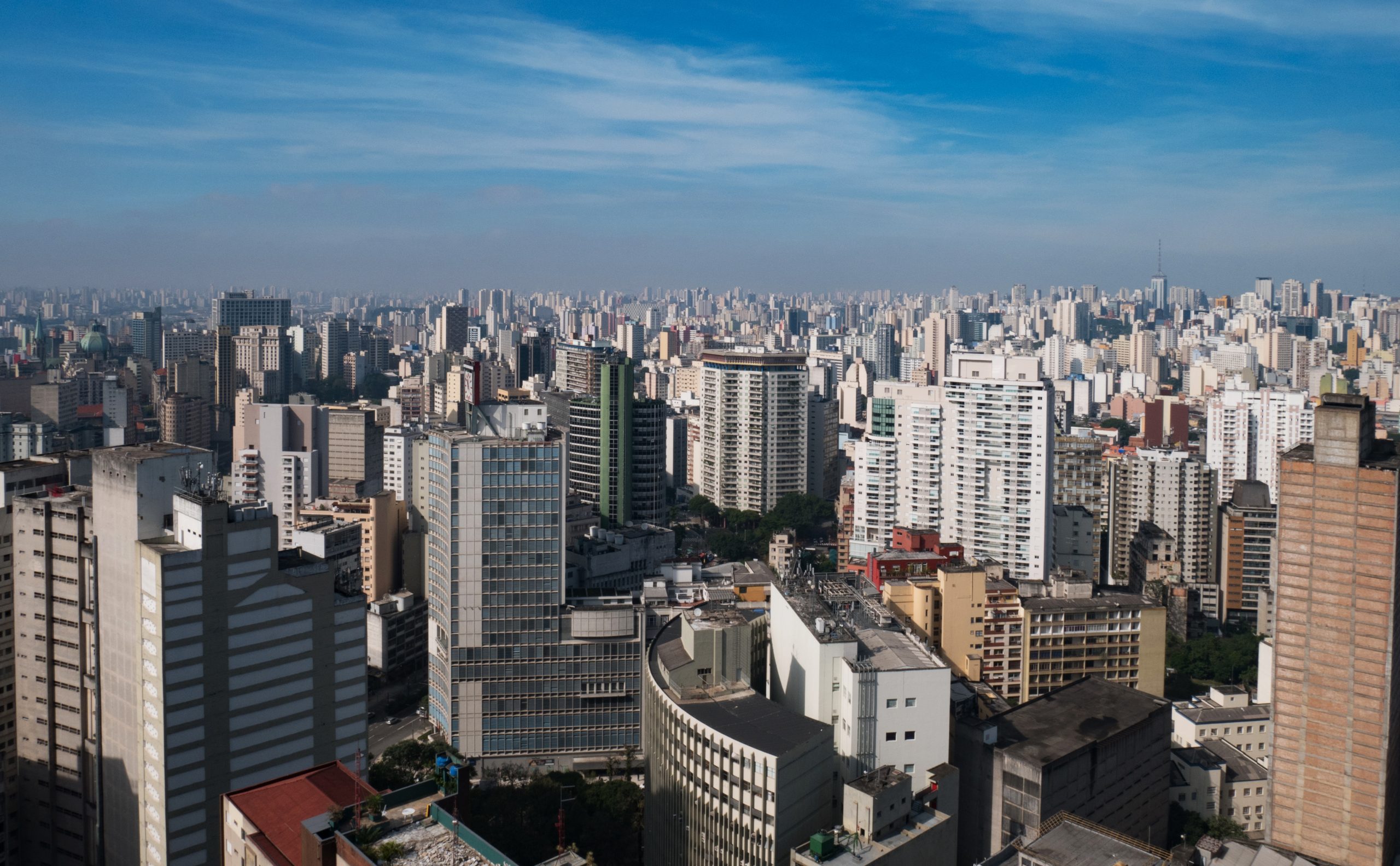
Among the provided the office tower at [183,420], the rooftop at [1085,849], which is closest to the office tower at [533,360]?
the office tower at [183,420]

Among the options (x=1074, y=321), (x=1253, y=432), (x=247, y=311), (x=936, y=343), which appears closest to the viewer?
(x=1253, y=432)

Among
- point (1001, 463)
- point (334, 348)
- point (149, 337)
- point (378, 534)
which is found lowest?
point (378, 534)

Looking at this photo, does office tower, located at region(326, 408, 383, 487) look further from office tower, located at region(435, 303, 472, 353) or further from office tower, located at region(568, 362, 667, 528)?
office tower, located at region(435, 303, 472, 353)

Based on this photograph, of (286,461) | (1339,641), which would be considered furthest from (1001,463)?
(286,461)

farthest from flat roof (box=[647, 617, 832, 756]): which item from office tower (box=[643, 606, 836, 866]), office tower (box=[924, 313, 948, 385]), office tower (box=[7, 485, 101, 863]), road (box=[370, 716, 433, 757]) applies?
office tower (box=[924, 313, 948, 385])

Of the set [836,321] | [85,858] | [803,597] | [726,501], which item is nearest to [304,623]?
[85,858]

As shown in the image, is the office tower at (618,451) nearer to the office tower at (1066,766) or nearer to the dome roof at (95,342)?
the office tower at (1066,766)

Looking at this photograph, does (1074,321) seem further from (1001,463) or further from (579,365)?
(1001,463)
